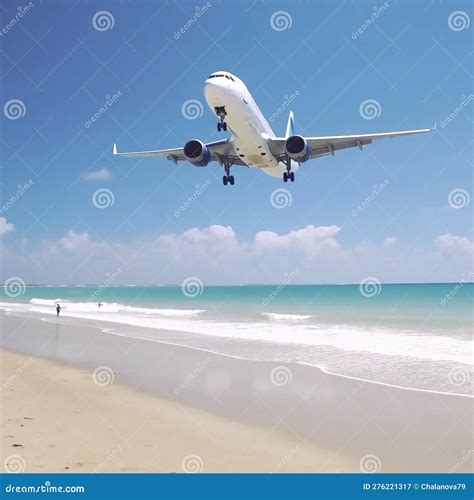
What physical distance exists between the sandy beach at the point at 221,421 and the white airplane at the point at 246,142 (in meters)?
Answer: 9.92

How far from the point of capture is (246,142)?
843 inches

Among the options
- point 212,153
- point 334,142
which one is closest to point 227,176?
point 212,153

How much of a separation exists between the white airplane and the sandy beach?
9.92 metres

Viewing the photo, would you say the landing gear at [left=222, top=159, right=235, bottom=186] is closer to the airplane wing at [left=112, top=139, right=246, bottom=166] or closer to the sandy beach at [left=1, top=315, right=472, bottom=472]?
the airplane wing at [left=112, top=139, right=246, bottom=166]

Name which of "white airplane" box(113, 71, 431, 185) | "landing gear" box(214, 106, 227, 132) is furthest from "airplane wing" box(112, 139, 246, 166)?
"landing gear" box(214, 106, 227, 132)

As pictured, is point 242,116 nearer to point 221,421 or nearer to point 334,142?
point 334,142

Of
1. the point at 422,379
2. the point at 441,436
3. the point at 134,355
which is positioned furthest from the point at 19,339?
the point at 441,436

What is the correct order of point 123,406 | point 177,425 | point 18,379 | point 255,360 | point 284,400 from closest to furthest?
1. point 177,425
2. point 123,406
3. point 284,400
4. point 18,379
5. point 255,360

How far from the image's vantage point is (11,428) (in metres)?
9.32

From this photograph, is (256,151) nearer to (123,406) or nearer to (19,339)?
(123,406)

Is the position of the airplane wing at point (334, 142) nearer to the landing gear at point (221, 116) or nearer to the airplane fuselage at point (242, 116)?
the airplane fuselage at point (242, 116)

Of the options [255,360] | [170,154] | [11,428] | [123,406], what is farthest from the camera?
[170,154]
